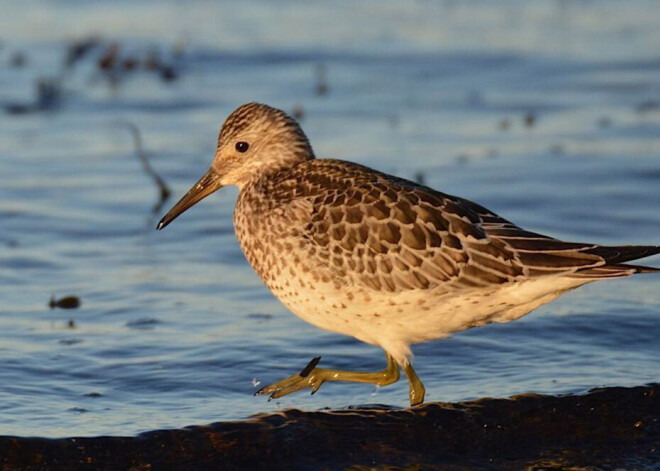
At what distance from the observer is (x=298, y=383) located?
959 cm

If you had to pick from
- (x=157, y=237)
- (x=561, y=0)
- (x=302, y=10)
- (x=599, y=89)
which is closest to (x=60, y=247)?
(x=157, y=237)

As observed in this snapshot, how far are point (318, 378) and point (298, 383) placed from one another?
163mm

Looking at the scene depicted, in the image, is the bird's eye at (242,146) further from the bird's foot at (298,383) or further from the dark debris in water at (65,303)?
the dark debris in water at (65,303)

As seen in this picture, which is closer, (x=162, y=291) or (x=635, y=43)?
(x=162, y=291)

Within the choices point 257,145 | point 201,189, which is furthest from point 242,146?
point 201,189

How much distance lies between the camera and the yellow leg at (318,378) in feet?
31.4

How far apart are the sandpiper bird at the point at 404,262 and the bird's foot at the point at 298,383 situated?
1.69 ft

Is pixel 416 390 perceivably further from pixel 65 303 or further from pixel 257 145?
pixel 65 303

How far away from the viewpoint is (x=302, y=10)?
22.0 metres

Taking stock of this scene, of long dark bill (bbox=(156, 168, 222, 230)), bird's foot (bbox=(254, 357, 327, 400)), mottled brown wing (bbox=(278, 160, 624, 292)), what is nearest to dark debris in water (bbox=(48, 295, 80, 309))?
long dark bill (bbox=(156, 168, 222, 230))

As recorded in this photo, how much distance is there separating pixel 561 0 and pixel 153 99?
24.4ft

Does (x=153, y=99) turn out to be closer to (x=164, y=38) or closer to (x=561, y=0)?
(x=164, y=38)

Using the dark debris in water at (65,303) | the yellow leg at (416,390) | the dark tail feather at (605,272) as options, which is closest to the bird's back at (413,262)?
the dark tail feather at (605,272)

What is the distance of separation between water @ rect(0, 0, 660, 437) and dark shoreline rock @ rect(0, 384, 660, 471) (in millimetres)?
261
